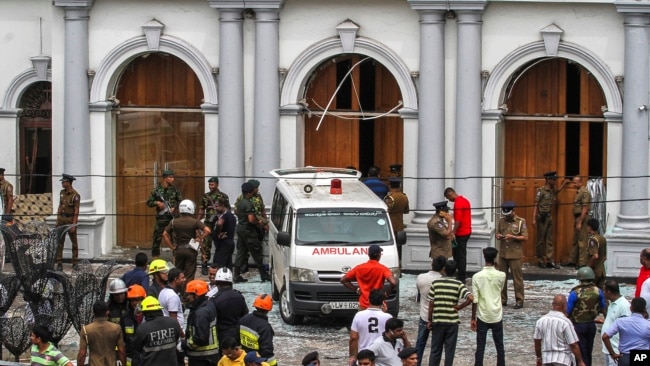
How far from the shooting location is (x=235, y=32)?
26531 mm

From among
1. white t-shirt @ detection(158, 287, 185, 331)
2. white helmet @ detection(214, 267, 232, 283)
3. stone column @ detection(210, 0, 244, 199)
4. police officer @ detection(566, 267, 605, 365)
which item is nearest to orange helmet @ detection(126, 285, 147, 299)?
white t-shirt @ detection(158, 287, 185, 331)

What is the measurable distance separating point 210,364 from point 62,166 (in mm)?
10326

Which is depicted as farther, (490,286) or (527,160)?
(527,160)

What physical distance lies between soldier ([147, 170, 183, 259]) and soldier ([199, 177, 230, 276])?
51cm

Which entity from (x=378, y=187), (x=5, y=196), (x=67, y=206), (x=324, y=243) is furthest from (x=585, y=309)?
(x=5, y=196)

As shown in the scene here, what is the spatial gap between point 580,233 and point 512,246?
8.02 ft

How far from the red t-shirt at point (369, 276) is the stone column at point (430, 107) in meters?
5.72

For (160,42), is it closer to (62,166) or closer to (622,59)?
(62,166)

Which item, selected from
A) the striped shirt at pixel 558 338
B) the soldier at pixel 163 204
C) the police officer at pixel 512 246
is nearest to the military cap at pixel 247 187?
the soldier at pixel 163 204

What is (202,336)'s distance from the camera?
1762 centimetres

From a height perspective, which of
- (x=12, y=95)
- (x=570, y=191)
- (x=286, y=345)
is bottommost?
(x=286, y=345)

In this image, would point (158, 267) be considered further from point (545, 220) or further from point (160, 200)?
point (545, 220)

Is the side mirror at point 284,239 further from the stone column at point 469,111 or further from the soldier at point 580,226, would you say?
the soldier at point 580,226

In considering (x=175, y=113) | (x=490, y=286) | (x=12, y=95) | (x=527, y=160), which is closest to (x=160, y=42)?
(x=175, y=113)
